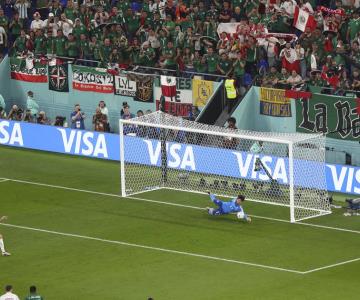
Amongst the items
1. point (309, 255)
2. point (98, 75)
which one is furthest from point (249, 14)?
point (309, 255)

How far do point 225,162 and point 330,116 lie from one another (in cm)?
471

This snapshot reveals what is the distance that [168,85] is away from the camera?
5397cm

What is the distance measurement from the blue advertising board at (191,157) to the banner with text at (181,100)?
279cm

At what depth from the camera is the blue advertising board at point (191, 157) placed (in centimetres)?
4631

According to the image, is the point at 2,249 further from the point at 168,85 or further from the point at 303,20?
the point at 303,20

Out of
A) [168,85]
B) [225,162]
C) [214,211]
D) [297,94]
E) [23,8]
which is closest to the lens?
[214,211]

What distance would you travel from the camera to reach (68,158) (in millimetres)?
54625

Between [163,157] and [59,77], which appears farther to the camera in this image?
[59,77]

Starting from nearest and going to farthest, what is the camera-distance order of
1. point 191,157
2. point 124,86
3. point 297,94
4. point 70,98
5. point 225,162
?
1. point 225,162
2. point 191,157
3. point 297,94
4. point 124,86
5. point 70,98

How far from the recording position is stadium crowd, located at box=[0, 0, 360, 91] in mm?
51781

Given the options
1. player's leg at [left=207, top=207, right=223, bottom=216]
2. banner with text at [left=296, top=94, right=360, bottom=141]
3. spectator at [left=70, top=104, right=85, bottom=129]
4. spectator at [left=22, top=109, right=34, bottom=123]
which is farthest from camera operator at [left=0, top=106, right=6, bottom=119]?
player's leg at [left=207, top=207, right=223, bottom=216]

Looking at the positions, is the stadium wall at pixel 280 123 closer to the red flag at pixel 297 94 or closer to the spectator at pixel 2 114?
the red flag at pixel 297 94

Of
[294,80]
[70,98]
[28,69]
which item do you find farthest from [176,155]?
[28,69]

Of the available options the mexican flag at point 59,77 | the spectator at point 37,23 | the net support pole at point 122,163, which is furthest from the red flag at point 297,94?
the spectator at point 37,23
